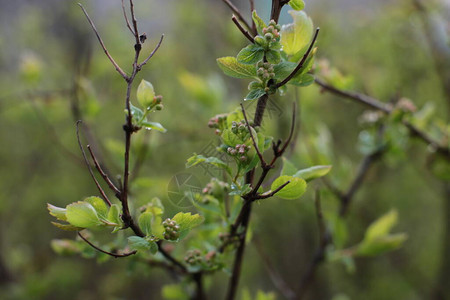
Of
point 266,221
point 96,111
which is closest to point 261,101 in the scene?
point 96,111

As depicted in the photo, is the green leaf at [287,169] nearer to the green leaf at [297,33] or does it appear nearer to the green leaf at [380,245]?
the green leaf at [297,33]

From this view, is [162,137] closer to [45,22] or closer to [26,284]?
[26,284]

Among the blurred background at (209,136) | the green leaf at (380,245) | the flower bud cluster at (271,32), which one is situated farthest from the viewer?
the blurred background at (209,136)

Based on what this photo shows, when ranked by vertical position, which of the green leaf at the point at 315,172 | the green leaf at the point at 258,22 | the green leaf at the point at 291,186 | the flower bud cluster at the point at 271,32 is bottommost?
the green leaf at the point at 291,186

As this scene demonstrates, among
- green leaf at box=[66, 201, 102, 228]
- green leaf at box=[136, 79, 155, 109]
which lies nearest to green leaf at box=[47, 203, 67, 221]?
green leaf at box=[66, 201, 102, 228]

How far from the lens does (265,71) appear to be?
419 millimetres

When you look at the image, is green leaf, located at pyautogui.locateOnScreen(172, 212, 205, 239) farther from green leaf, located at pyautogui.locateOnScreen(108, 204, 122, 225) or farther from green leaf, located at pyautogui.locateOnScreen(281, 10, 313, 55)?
green leaf, located at pyautogui.locateOnScreen(281, 10, 313, 55)

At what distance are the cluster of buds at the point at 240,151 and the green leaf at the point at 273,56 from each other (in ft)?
0.30

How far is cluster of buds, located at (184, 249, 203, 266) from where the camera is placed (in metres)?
0.54

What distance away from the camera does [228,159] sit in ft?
1.57

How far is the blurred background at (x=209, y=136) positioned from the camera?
1416 mm

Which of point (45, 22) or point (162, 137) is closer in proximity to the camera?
point (162, 137)

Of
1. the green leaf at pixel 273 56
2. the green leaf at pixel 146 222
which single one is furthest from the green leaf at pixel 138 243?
the green leaf at pixel 273 56

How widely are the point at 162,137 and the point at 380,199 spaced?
92 centimetres
